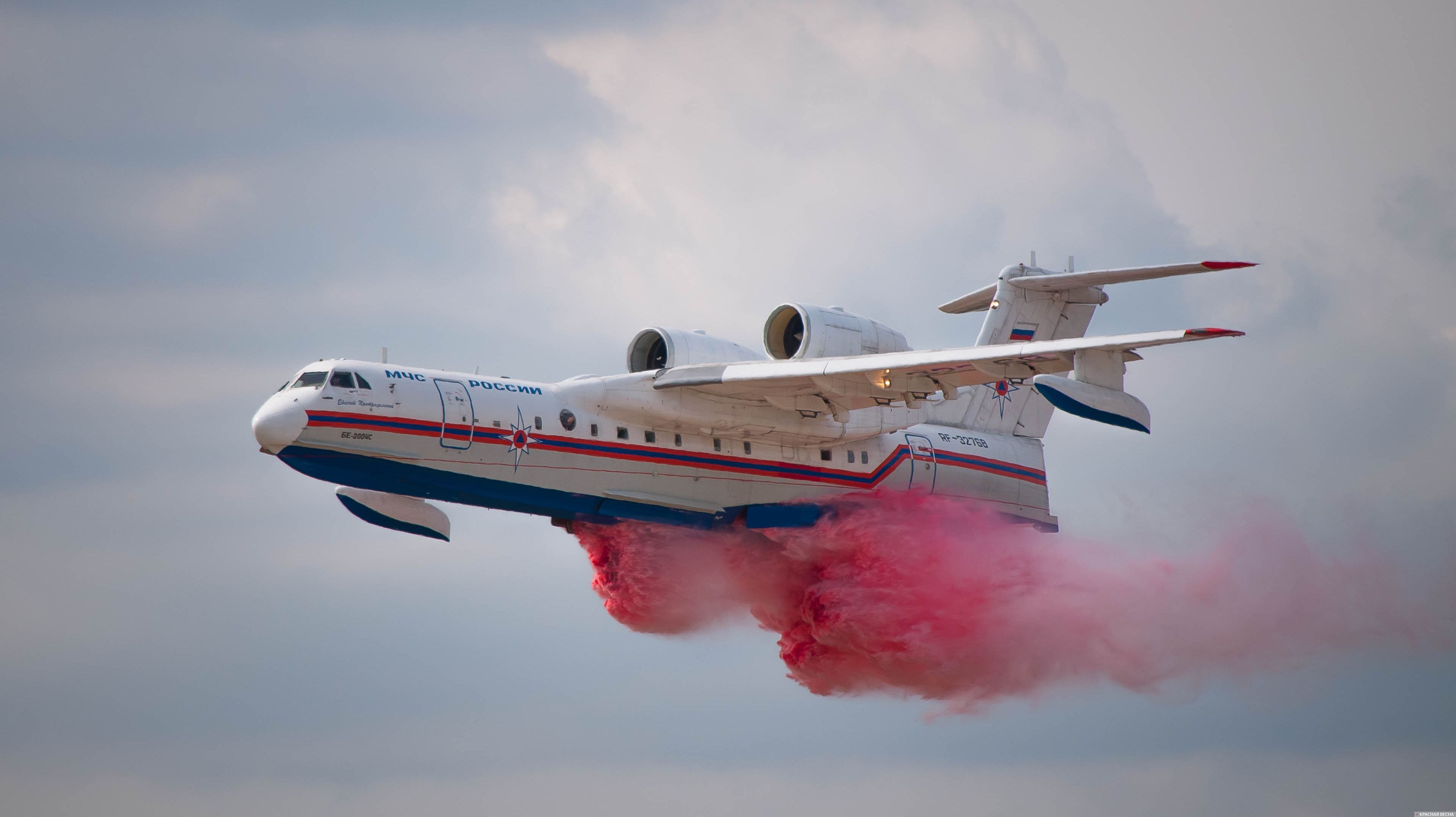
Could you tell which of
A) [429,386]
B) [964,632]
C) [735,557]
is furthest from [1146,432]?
[429,386]

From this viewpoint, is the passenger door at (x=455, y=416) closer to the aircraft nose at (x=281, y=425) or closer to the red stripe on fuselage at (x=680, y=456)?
the red stripe on fuselage at (x=680, y=456)

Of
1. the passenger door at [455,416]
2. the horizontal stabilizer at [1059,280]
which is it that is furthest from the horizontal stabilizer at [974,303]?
the passenger door at [455,416]

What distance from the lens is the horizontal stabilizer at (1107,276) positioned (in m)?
18.6

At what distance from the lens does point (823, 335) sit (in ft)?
69.4

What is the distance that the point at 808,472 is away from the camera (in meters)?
22.4

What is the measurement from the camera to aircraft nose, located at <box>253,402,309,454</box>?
18.8 m

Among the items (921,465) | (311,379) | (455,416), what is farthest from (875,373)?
(311,379)

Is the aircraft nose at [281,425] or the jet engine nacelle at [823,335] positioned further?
the jet engine nacelle at [823,335]

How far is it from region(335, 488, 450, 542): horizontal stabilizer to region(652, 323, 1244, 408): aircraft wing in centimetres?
310

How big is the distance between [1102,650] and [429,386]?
32.8 feet

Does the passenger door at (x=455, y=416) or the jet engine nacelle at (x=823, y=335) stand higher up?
the jet engine nacelle at (x=823, y=335)

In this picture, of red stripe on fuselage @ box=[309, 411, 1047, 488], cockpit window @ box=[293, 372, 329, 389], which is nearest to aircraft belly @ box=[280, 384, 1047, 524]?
red stripe on fuselage @ box=[309, 411, 1047, 488]

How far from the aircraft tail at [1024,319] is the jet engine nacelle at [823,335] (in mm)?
2014

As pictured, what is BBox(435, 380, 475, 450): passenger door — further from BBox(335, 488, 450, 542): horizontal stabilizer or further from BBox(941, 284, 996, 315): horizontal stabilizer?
BBox(941, 284, 996, 315): horizontal stabilizer
